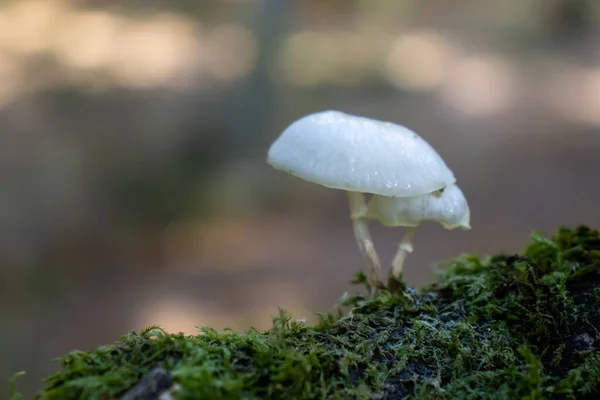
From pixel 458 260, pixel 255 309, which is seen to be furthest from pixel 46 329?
pixel 458 260

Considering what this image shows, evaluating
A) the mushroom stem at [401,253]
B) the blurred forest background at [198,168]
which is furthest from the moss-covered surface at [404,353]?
the blurred forest background at [198,168]

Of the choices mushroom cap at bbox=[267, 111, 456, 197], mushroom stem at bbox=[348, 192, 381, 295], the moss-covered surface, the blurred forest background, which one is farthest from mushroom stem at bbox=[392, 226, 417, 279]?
the blurred forest background

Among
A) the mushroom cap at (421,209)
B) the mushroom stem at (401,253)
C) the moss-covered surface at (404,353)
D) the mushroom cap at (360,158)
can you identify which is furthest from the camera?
the mushroom stem at (401,253)

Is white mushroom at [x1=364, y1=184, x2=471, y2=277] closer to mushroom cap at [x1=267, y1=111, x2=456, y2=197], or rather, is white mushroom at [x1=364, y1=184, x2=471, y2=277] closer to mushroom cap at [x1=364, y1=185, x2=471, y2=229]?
mushroom cap at [x1=364, y1=185, x2=471, y2=229]

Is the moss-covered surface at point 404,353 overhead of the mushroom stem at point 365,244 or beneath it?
beneath

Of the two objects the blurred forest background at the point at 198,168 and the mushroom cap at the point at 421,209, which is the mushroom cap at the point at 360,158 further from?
the blurred forest background at the point at 198,168
